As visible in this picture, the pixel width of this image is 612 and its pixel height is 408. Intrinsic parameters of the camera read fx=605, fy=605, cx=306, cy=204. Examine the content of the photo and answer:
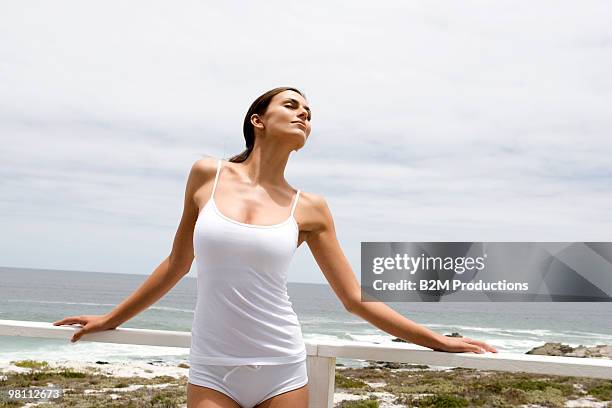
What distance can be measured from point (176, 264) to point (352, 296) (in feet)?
1.89

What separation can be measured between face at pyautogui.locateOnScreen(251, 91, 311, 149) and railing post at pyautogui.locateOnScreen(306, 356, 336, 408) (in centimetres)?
71

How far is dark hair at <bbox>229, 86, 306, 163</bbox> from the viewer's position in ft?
6.42

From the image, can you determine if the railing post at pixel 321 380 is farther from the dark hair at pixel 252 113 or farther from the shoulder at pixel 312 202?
the dark hair at pixel 252 113

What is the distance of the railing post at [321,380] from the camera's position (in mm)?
1979

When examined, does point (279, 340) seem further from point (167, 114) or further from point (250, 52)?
point (167, 114)

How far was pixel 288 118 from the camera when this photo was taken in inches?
75.2

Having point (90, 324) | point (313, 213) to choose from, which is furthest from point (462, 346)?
point (90, 324)

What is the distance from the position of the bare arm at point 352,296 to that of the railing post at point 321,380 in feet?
0.70

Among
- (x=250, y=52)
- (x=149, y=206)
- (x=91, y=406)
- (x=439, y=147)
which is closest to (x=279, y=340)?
(x=91, y=406)

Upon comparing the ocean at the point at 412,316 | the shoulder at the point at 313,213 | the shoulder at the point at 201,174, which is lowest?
the ocean at the point at 412,316

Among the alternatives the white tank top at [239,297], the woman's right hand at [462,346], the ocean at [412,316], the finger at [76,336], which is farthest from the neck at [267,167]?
the ocean at [412,316]

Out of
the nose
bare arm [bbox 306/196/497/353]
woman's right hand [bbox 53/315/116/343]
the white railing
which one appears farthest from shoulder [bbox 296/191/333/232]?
woman's right hand [bbox 53/315/116/343]

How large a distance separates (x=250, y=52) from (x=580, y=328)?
1429 inches

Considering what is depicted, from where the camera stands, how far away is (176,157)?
72.9 meters
